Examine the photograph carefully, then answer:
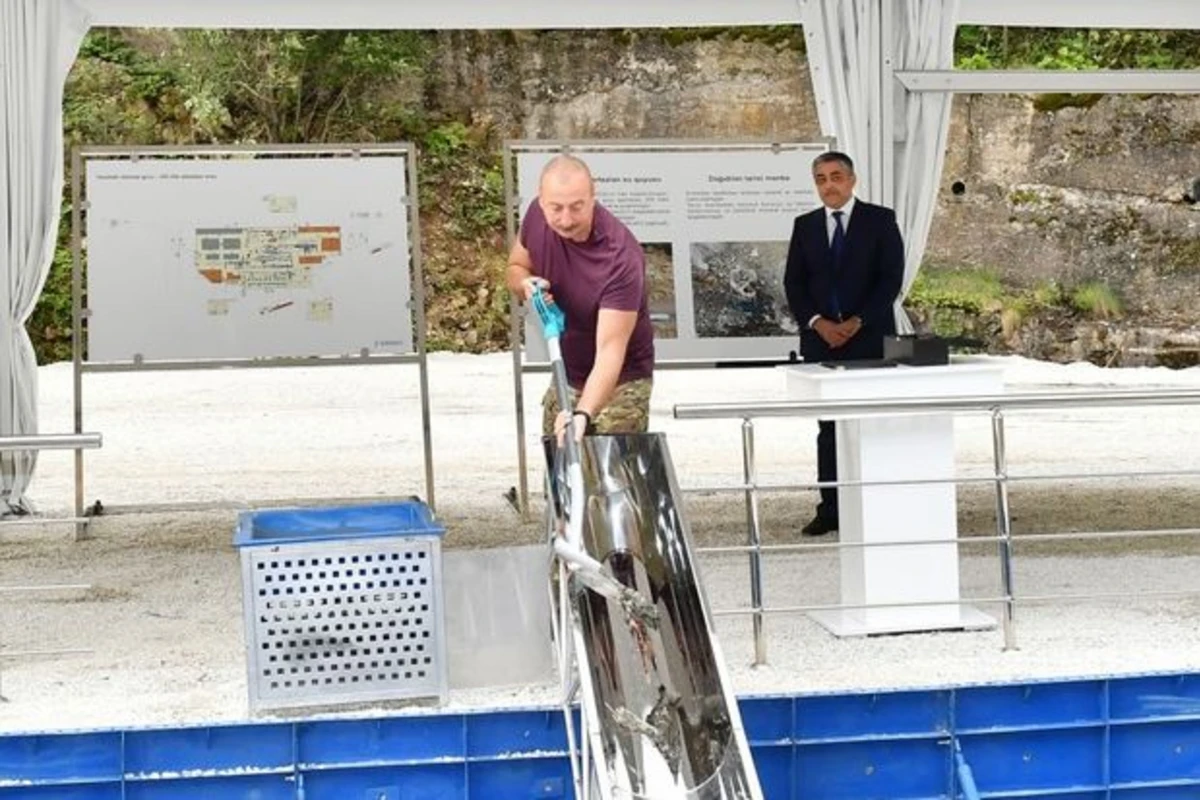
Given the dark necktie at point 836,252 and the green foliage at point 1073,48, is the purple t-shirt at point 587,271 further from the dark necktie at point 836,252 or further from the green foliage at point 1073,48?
the green foliage at point 1073,48

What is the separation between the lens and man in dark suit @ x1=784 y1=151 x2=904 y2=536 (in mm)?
6012

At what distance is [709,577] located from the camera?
567 centimetres

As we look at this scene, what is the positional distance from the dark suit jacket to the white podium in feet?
5.03

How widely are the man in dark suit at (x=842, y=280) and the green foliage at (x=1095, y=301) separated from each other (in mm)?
Answer: 13869

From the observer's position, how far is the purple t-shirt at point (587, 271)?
12.2 ft

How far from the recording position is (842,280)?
19.9 feet

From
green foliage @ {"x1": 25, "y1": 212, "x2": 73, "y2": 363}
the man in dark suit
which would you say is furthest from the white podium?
green foliage @ {"x1": 25, "y1": 212, "x2": 73, "y2": 363}

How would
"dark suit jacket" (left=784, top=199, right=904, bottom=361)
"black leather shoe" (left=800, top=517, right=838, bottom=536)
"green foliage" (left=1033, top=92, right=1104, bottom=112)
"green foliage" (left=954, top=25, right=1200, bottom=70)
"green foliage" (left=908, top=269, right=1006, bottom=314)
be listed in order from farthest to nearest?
"green foliage" (left=954, top=25, right=1200, bottom=70) → "green foliage" (left=1033, top=92, right=1104, bottom=112) → "green foliage" (left=908, top=269, right=1006, bottom=314) → "black leather shoe" (left=800, top=517, right=838, bottom=536) → "dark suit jacket" (left=784, top=199, right=904, bottom=361)

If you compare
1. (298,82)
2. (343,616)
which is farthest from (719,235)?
(298,82)

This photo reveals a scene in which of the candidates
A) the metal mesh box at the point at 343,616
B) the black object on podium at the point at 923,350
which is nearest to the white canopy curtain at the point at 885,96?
the black object on podium at the point at 923,350

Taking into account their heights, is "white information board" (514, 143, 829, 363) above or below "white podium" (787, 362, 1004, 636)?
above

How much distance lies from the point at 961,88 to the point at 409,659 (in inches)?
144

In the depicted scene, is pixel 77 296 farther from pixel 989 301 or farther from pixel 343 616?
pixel 989 301

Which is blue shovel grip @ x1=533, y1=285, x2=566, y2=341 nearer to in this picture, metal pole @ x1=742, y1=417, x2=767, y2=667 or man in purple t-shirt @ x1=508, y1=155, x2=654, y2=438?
man in purple t-shirt @ x1=508, y1=155, x2=654, y2=438
